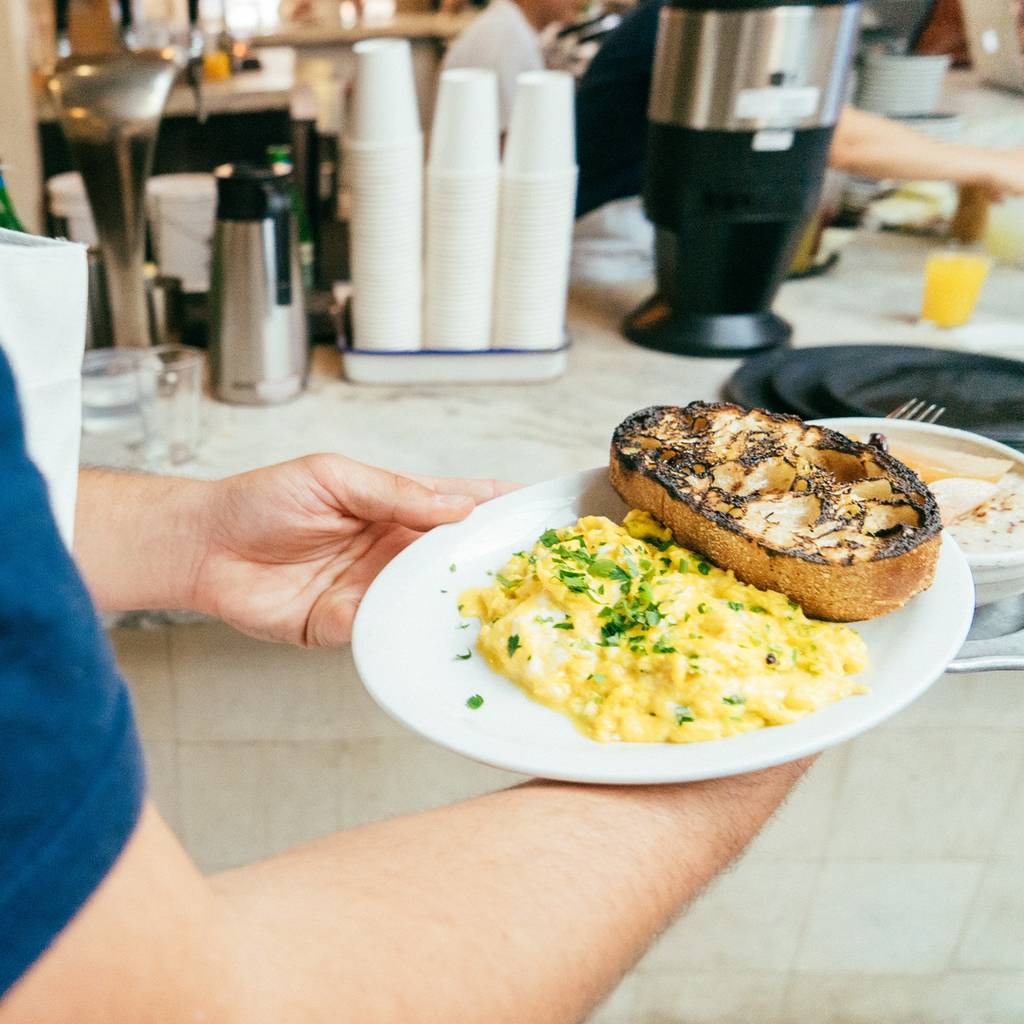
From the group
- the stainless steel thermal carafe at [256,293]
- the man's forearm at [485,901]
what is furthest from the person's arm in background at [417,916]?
the stainless steel thermal carafe at [256,293]

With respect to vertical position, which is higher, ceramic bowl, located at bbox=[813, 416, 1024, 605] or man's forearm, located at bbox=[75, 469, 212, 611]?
ceramic bowl, located at bbox=[813, 416, 1024, 605]

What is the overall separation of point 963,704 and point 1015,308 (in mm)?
1154

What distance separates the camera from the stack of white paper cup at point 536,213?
1.71m

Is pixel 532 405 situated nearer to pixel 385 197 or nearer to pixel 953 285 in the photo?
pixel 385 197

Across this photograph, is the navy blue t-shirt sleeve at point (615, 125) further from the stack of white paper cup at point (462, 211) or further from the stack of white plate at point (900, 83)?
the stack of white plate at point (900, 83)

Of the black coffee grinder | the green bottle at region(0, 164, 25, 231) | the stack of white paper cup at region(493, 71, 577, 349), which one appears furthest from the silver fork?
the green bottle at region(0, 164, 25, 231)

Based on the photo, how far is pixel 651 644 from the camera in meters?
0.89

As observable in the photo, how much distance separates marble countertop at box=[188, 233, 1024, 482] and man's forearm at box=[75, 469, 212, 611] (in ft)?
0.94

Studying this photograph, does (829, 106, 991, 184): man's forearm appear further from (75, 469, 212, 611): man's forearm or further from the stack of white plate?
(75, 469, 212, 611): man's forearm

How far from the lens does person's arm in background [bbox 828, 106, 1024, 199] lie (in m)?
2.46

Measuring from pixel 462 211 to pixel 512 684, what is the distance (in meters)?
1.06

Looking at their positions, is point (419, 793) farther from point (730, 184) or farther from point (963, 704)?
point (730, 184)

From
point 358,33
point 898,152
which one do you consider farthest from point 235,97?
point 358,33

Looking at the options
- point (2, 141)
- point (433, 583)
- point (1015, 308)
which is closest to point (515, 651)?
point (433, 583)
